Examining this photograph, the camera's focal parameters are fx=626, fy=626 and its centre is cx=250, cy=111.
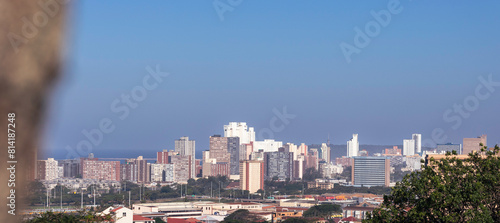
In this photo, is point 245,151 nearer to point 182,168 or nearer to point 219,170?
point 219,170

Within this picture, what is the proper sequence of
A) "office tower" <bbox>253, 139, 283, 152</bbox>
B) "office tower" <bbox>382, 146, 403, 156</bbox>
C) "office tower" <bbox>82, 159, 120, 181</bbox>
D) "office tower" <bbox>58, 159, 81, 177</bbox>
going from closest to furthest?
"office tower" <bbox>58, 159, 81, 177</bbox>, "office tower" <bbox>82, 159, 120, 181</bbox>, "office tower" <bbox>253, 139, 283, 152</bbox>, "office tower" <bbox>382, 146, 403, 156</bbox>

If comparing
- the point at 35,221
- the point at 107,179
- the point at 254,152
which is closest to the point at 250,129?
the point at 254,152

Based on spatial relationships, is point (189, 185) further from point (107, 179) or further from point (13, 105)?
point (13, 105)

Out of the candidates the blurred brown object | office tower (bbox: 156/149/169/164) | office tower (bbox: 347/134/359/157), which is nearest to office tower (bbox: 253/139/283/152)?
office tower (bbox: 156/149/169/164)

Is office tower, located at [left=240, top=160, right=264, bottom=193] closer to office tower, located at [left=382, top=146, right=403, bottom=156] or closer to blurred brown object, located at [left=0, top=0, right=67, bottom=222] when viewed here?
office tower, located at [left=382, top=146, right=403, bottom=156]

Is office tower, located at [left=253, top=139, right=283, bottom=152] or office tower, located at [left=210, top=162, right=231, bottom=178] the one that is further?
office tower, located at [left=253, top=139, right=283, bottom=152]

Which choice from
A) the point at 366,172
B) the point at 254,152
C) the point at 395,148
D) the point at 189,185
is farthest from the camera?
the point at 395,148

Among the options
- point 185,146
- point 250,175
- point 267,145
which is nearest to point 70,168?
point 185,146
